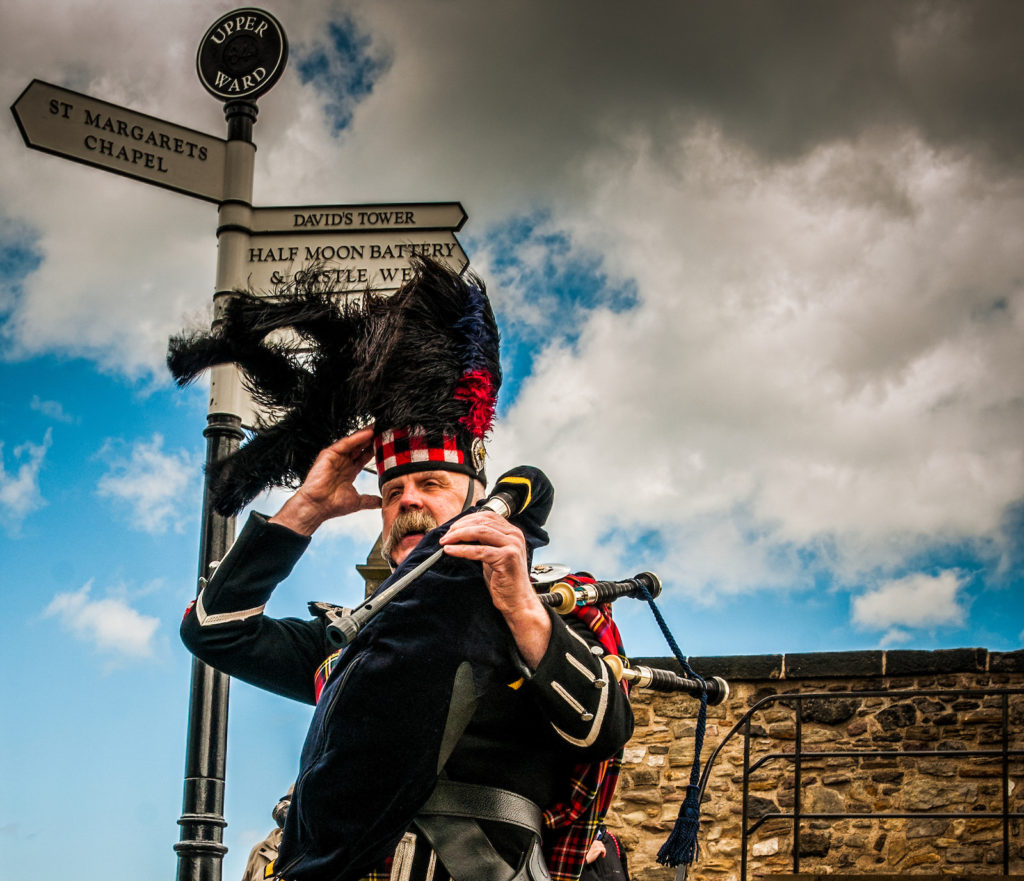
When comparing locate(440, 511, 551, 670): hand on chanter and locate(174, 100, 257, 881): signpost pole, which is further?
locate(174, 100, 257, 881): signpost pole

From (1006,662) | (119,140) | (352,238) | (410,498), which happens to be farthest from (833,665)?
(410,498)

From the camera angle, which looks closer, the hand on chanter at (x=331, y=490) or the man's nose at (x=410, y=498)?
the man's nose at (x=410, y=498)

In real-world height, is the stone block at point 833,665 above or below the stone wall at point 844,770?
above

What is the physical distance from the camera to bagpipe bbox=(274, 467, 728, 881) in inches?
87.9

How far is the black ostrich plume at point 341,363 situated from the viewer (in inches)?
123

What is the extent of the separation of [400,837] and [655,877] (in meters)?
5.99

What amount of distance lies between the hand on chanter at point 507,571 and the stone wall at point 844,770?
5551 mm

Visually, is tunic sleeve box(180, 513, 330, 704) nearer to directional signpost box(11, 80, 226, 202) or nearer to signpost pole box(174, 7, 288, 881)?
signpost pole box(174, 7, 288, 881)


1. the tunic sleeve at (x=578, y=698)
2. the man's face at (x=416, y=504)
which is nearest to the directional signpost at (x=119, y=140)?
the man's face at (x=416, y=504)

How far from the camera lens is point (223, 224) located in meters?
5.88

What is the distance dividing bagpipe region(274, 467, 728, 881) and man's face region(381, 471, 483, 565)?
0.46 metres

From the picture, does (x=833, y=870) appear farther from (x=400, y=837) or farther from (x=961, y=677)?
(x=400, y=837)

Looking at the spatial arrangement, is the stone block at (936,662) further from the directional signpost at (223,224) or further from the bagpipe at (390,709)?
the bagpipe at (390,709)

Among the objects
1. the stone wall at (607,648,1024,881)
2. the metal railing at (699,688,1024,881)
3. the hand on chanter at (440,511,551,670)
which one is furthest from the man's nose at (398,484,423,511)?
the stone wall at (607,648,1024,881)
